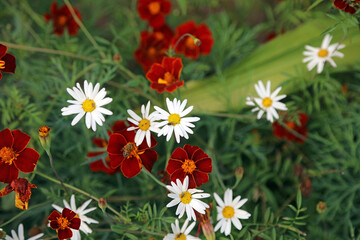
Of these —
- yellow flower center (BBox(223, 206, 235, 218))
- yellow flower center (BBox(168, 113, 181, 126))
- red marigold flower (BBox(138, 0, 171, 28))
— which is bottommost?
yellow flower center (BBox(223, 206, 235, 218))

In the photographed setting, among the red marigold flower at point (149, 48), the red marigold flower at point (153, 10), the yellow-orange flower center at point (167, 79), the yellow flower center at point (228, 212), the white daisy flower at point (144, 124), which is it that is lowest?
the yellow flower center at point (228, 212)

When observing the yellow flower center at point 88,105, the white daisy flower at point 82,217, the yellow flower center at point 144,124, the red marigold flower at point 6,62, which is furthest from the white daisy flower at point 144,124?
the red marigold flower at point 6,62

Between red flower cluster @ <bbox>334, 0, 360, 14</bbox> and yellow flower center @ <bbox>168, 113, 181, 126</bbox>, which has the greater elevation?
red flower cluster @ <bbox>334, 0, 360, 14</bbox>

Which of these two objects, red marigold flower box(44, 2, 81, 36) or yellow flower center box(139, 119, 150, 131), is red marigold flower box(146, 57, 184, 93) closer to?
yellow flower center box(139, 119, 150, 131)

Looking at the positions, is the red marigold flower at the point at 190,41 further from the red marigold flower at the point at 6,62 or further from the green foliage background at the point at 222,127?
the red marigold flower at the point at 6,62

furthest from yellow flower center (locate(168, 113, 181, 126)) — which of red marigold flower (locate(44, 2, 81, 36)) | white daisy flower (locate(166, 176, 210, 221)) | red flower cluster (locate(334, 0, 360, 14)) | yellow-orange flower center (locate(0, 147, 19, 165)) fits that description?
red marigold flower (locate(44, 2, 81, 36))

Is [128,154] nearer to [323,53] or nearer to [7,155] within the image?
[7,155]
